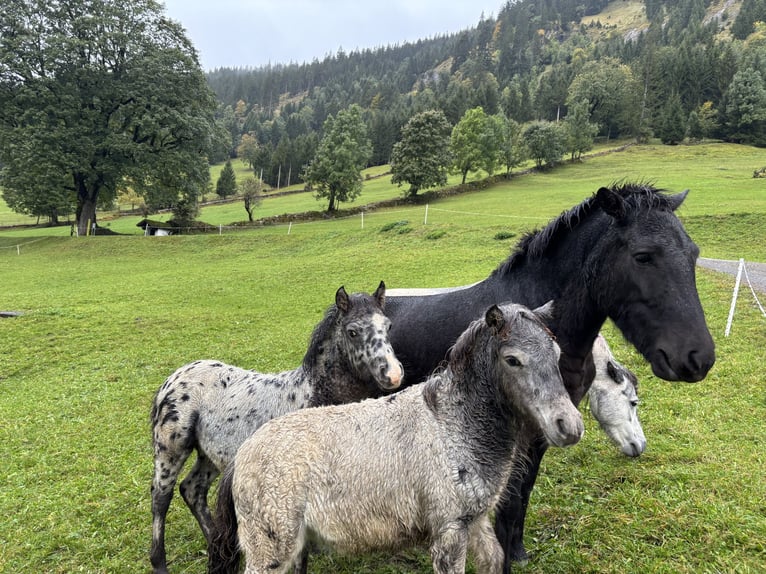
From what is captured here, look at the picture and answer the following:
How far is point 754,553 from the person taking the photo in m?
3.57

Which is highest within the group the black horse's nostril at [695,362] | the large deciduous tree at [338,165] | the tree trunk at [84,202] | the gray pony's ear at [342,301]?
the large deciduous tree at [338,165]

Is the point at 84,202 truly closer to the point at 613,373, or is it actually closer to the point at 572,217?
the point at 613,373

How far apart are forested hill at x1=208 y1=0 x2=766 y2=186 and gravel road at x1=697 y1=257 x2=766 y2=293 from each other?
61.6 m

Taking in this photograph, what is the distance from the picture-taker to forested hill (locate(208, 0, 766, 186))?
7569 cm

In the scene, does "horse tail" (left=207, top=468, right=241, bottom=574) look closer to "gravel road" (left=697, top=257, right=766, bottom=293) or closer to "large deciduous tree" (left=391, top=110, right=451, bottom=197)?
"gravel road" (left=697, top=257, right=766, bottom=293)

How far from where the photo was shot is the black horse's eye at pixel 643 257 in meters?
2.87

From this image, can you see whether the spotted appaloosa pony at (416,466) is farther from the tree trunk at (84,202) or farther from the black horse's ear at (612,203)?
the tree trunk at (84,202)

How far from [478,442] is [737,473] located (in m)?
3.80

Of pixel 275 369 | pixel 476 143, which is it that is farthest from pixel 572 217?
pixel 476 143

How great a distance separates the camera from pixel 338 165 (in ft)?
140

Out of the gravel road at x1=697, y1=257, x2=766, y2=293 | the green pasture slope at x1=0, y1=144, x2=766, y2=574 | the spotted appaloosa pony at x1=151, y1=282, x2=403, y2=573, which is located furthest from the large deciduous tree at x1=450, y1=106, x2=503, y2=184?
the spotted appaloosa pony at x1=151, y1=282, x2=403, y2=573

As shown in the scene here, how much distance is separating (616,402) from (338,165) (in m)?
40.8

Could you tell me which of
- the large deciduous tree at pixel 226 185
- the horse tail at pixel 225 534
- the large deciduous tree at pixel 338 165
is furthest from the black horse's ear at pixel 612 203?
the large deciduous tree at pixel 226 185

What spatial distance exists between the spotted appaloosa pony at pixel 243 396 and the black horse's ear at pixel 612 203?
2117 millimetres
